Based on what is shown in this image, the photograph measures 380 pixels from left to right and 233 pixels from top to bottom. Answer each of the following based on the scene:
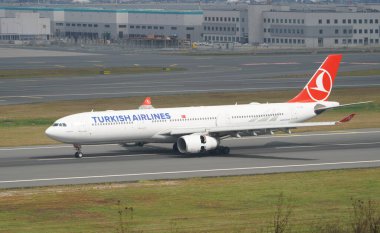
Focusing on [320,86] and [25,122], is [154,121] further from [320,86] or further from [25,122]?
[25,122]

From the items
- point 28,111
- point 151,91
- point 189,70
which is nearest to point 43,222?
point 28,111

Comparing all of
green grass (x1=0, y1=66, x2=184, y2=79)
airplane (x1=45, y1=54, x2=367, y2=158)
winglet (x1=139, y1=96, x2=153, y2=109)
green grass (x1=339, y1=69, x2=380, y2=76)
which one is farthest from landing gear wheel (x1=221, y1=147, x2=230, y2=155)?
green grass (x1=0, y1=66, x2=184, y2=79)

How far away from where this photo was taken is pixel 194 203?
164 feet

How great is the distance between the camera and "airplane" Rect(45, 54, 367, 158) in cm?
6762

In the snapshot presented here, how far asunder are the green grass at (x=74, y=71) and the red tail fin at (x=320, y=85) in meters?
77.0

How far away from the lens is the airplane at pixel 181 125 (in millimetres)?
67625

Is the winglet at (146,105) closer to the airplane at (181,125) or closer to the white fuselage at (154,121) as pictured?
the airplane at (181,125)

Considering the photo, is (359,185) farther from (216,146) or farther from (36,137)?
(36,137)

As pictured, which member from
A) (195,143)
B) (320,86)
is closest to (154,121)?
(195,143)

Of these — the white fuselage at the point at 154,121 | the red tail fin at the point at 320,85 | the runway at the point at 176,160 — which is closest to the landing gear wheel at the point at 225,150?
the runway at the point at 176,160

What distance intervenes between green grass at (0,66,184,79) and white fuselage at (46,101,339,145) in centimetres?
8055

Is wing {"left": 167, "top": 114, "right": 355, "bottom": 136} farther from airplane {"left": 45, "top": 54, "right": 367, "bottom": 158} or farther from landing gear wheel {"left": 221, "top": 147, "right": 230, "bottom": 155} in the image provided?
landing gear wheel {"left": 221, "top": 147, "right": 230, "bottom": 155}

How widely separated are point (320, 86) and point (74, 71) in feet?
274

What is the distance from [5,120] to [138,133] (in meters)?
26.6
